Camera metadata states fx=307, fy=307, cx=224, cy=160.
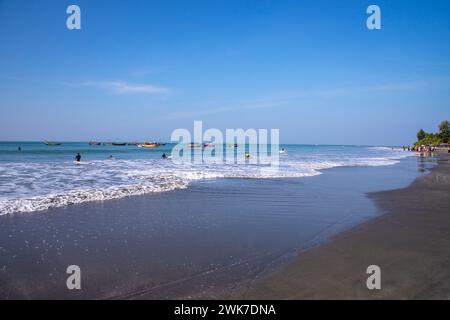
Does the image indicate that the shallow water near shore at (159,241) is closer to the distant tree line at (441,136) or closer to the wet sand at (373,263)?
the wet sand at (373,263)

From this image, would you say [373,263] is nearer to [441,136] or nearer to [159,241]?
[159,241]

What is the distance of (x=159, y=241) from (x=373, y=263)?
431cm

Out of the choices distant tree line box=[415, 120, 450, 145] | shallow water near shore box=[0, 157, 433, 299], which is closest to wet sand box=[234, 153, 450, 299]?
shallow water near shore box=[0, 157, 433, 299]

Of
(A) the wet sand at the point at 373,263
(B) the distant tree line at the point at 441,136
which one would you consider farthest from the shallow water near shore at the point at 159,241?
(B) the distant tree line at the point at 441,136

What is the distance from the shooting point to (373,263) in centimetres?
558

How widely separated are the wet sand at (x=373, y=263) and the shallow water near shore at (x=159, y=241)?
0.41 m

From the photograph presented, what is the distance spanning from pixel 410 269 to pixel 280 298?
2.59 m

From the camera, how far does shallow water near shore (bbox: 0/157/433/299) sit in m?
4.66

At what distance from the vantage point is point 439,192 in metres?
14.8

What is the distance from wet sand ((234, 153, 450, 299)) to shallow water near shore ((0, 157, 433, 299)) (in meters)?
0.41

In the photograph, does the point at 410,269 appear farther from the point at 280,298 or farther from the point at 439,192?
the point at 439,192

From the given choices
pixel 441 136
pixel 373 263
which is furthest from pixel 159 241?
pixel 441 136

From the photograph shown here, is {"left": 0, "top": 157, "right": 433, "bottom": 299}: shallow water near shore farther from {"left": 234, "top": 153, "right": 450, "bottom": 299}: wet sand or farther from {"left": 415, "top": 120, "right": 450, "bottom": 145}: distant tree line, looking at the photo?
{"left": 415, "top": 120, "right": 450, "bottom": 145}: distant tree line
